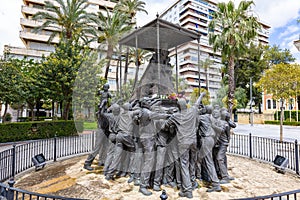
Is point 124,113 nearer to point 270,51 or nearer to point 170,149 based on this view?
point 170,149

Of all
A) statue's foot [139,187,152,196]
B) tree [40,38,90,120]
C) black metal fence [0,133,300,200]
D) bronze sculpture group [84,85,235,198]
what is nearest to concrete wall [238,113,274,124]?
black metal fence [0,133,300,200]

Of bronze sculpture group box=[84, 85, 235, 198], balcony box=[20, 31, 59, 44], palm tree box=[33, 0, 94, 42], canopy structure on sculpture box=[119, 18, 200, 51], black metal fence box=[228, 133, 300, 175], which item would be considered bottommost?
black metal fence box=[228, 133, 300, 175]

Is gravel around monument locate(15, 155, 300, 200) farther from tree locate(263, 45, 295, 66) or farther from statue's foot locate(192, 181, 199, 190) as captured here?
tree locate(263, 45, 295, 66)

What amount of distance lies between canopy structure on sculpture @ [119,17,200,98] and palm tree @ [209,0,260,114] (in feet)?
30.1

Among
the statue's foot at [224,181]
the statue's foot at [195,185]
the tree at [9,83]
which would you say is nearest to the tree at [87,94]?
the statue's foot at [195,185]

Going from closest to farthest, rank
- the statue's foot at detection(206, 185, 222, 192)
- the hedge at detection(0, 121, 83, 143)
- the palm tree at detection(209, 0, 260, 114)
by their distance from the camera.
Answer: the statue's foot at detection(206, 185, 222, 192) → the hedge at detection(0, 121, 83, 143) → the palm tree at detection(209, 0, 260, 114)

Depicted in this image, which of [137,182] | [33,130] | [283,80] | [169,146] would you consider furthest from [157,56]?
[33,130]

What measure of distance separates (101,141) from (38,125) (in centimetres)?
1011

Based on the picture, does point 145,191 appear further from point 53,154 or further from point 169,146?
point 53,154

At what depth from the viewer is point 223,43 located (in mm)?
15789

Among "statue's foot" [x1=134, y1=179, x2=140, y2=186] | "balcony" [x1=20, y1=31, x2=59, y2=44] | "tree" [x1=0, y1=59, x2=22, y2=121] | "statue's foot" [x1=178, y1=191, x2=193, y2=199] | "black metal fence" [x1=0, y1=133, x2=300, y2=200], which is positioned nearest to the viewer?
"statue's foot" [x1=178, y1=191, x2=193, y2=199]

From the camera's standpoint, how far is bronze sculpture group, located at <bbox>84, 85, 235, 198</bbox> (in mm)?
4574

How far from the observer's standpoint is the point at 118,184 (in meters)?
5.08

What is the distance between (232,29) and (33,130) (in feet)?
56.2
